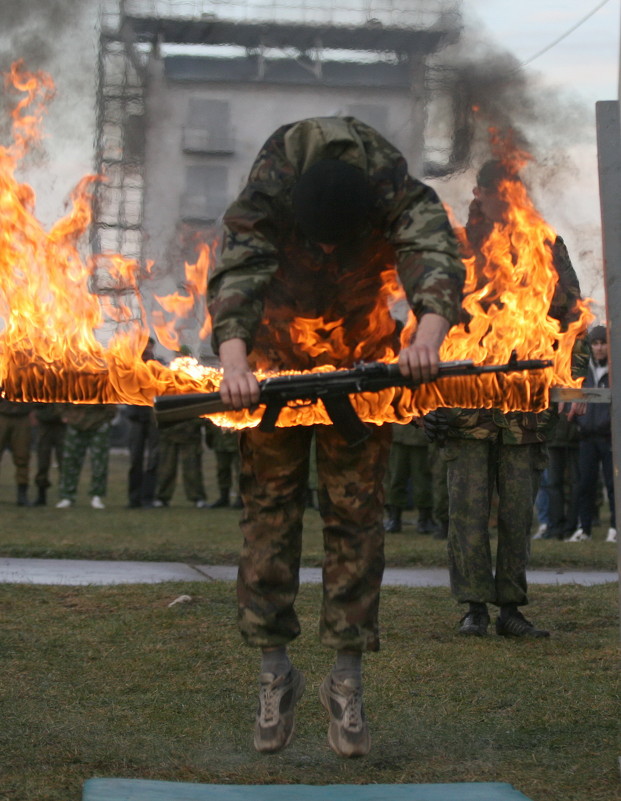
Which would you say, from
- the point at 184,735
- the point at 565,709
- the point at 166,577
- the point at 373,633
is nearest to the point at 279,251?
the point at 373,633

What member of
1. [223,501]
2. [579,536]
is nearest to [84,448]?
[223,501]

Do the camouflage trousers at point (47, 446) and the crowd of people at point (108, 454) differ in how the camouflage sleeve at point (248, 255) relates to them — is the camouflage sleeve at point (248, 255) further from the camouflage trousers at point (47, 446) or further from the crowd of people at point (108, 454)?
the camouflage trousers at point (47, 446)

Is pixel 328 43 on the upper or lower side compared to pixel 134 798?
upper

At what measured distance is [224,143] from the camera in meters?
6.41

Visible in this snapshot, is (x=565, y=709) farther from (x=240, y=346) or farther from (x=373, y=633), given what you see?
(x=240, y=346)

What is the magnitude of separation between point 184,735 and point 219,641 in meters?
1.72

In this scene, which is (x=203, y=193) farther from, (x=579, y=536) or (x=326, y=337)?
(x=579, y=536)

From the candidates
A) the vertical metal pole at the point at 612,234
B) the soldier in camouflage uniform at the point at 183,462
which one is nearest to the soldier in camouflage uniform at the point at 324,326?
the vertical metal pole at the point at 612,234

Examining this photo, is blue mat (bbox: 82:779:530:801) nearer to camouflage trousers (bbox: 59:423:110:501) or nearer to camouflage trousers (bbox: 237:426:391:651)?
camouflage trousers (bbox: 237:426:391:651)

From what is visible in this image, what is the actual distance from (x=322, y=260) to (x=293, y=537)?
106 cm

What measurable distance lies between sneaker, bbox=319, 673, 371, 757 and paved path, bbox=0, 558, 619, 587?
4.03 meters

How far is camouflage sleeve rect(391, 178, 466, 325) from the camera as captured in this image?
4.03 m

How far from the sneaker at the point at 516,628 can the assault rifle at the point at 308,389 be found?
9.11 ft

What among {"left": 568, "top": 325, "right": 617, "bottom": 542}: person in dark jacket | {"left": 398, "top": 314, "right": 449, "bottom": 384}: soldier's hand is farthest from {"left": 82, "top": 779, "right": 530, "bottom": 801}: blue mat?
{"left": 568, "top": 325, "right": 617, "bottom": 542}: person in dark jacket
